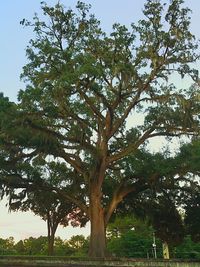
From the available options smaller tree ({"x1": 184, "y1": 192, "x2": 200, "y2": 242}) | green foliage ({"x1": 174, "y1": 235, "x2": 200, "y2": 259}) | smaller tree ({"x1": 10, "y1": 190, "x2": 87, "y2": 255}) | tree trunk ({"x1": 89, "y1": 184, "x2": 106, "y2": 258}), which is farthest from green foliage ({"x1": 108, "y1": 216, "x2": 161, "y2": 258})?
tree trunk ({"x1": 89, "y1": 184, "x2": 106, "y2": 258})

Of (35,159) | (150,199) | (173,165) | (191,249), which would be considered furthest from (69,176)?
(191,249)

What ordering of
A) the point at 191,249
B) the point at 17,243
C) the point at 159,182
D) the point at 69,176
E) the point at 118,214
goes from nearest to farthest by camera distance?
the point at 159,182, the point at 69,176, the point at 118,214, the point at 191,249, the point at 17,243

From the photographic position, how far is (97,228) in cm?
2723

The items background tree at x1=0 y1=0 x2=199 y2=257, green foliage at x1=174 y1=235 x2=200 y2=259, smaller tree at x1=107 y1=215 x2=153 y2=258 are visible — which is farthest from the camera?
smaller tree at x1=107 y1=215 x2=153 y2=258

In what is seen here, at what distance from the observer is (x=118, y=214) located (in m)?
35.7

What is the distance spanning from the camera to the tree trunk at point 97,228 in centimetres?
2622

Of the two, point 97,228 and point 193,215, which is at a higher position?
point 193,215

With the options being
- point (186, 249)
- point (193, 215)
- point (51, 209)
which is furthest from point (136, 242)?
point (193, 215)

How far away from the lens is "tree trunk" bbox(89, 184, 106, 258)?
26222 millimetres

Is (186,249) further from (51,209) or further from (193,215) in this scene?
(51,209)

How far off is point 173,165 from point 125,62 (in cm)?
706

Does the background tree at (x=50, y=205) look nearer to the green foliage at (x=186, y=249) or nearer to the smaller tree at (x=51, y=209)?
the smaller tree at (x=51, y=209)

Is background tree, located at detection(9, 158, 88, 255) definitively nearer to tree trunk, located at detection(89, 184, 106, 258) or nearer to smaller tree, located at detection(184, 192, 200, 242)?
tree trunk, located at detection(89, 184, 106, 258)

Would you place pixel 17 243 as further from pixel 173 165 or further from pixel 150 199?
pixel 173 165
